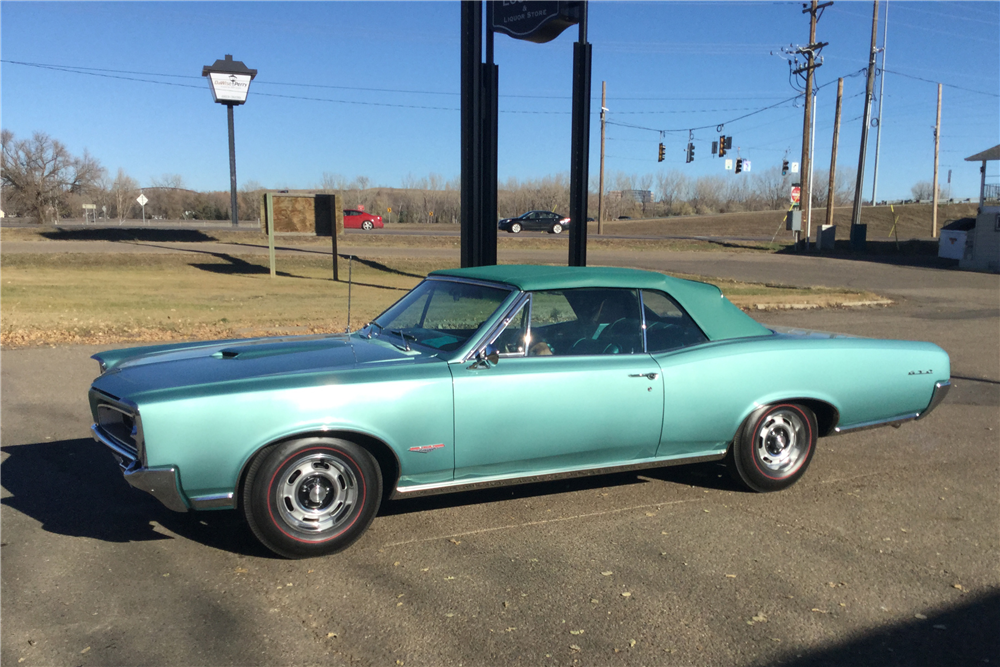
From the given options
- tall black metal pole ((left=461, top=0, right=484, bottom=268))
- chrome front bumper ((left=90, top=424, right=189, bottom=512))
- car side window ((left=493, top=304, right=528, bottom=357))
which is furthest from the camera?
tall black metal pole ((left=461, top=0, right=484, bottom=268))

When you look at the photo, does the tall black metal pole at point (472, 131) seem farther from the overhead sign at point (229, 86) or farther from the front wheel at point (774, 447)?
the overhead sign at point (229, 86)

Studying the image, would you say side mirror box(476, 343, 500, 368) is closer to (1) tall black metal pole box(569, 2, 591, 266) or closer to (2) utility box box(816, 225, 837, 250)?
(1) tall black metal pole box(569, 2, 591, 266)

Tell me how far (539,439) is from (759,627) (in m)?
1.42

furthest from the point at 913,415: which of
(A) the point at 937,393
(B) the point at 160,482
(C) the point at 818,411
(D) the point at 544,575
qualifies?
(B) the point at 160,482

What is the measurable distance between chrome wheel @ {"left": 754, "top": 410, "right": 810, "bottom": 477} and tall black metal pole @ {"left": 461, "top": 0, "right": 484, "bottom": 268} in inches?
286

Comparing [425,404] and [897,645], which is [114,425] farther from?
[897,645]

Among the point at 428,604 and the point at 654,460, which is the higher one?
the point at 654,460

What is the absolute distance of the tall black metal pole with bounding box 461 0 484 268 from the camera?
36.2ft

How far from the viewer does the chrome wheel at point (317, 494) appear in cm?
372

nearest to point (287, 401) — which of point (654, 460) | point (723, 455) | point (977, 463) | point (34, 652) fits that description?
point (34, 652)

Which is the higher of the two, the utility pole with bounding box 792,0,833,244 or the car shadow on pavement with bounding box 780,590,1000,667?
the utility pole with bounding box 792,0,833,244

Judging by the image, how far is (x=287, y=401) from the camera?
361cm

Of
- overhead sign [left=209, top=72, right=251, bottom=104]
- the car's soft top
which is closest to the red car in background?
overhead sign [left=209, top=72, right=251, bottom=104]

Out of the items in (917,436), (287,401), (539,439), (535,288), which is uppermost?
(535,288)
